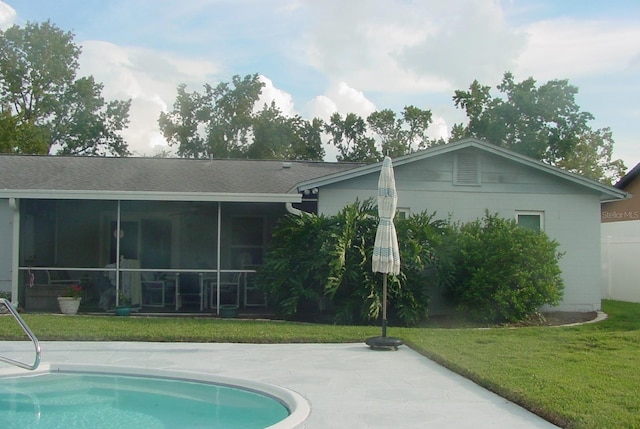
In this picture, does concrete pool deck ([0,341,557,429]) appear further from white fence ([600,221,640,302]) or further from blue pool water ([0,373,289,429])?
white fence ([600,221,640,302])

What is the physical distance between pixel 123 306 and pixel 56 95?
27.5m

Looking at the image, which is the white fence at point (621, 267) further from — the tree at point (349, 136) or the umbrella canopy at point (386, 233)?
the tree at point (349, 136)

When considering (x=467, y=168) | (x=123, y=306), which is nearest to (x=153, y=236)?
(x=123, y=306)

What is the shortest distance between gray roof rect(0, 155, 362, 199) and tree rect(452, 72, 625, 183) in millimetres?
20129

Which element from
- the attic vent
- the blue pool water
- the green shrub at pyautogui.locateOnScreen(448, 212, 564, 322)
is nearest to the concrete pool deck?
the blue pool water

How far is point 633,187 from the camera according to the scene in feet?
82.9

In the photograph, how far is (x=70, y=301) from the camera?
45.4 feet

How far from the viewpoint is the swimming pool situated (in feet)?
22.7

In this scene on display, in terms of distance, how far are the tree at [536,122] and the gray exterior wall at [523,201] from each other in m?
21.6

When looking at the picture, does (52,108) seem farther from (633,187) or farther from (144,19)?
(633,187)

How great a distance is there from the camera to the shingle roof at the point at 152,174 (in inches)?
587

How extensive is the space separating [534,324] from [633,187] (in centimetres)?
1440

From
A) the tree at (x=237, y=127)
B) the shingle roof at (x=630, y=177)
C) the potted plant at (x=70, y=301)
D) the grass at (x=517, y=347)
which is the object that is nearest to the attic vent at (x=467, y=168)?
the grass at (x=517, y=347)

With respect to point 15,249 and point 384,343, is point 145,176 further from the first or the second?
point 384,343
